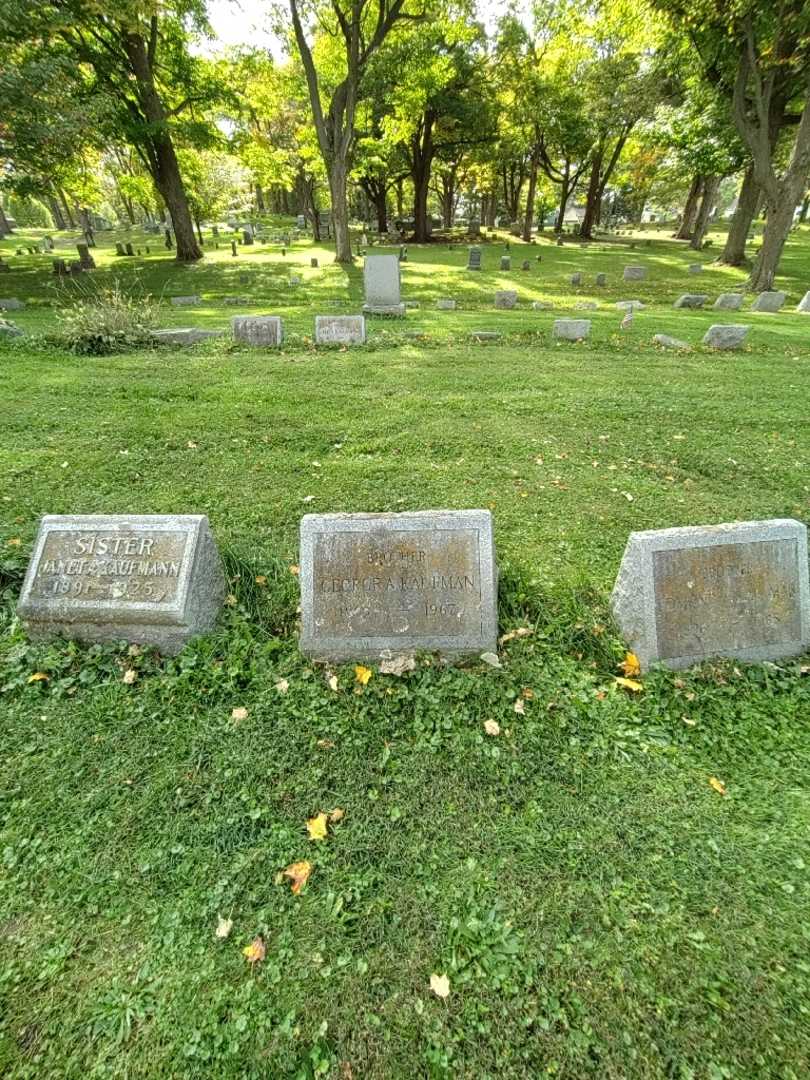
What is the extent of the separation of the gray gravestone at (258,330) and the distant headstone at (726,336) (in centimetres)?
818

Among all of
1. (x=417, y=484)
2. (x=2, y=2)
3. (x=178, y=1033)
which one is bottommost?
(x=178, y=1033)

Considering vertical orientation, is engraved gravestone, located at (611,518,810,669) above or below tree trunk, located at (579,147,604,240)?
below

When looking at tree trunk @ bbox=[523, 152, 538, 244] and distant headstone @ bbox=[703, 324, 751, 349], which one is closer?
distant headstone @ bbox=[703, 324, 751, 349]

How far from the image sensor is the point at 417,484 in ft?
15.9

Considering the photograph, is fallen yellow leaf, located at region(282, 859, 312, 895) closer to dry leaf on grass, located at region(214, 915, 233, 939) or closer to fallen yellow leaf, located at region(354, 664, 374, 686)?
dry leaf on grass, located at region(214, 915, 233, 939)

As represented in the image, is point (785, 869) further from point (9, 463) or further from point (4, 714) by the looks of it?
point (9, 463)

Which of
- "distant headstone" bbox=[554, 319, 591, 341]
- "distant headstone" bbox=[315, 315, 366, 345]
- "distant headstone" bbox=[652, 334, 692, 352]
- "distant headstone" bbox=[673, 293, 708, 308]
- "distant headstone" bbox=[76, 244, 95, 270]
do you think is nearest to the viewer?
"distant headstone" bbox=[315, 315, 366, 345]

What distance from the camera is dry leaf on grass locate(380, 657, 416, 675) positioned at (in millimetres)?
3049

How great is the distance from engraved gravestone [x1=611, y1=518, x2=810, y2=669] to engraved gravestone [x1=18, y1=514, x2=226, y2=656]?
2.67 meters

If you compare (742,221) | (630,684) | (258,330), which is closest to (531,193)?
(742,221)

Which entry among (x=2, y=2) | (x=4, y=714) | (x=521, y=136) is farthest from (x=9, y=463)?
(x=521, y=136)

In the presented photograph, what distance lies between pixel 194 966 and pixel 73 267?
1116 inches

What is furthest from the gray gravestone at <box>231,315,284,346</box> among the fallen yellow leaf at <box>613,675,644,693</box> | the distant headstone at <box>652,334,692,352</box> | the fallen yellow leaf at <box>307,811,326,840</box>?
the fallen yellow leaf at <box>307,811,326,840</box>

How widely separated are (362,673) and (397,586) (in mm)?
551
